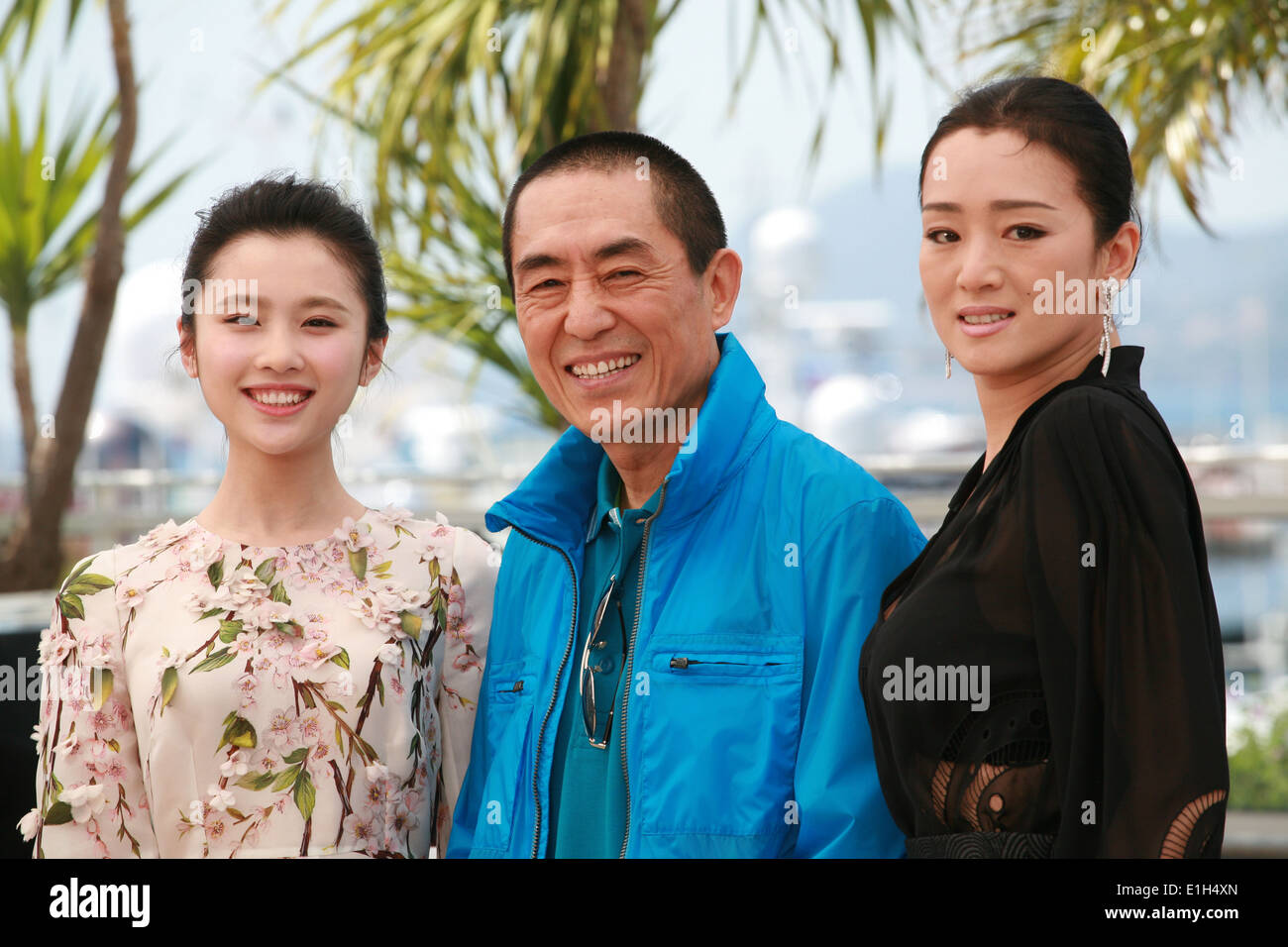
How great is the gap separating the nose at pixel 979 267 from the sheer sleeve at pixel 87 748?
142 cm

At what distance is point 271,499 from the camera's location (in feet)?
7.27

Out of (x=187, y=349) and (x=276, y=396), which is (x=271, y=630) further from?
(x=187, y=349)

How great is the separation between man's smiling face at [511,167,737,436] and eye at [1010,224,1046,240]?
1.84ft

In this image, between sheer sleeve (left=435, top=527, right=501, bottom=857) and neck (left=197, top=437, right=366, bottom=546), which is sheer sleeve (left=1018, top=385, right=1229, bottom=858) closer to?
sheer sleeve (left=435, top=527, right=501, bottom=857)

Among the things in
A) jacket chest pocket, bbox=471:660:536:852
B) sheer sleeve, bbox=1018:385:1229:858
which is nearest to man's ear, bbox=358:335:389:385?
jacket chest pocket, bbox=471:660:536:852

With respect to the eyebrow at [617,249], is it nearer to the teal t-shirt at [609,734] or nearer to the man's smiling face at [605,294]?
the man's smiling face at [605,294]

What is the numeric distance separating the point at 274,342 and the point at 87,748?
27.3 inches

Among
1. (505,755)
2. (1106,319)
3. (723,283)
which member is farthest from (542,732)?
(1106,319)

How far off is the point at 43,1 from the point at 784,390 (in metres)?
23.1

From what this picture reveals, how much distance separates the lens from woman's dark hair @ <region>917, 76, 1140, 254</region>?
5.90 feet

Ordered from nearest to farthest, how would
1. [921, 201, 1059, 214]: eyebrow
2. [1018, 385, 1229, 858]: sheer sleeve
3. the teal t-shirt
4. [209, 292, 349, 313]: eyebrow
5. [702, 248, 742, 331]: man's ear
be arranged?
[1018, 385, 1229, 858]: sheer sleeve < [921, 201, 1059, 214]: eyebrow < the teal t-shirt < [209, 292, 349, 313]: eyebrow < [702, 248, 742, 331]: man's ear

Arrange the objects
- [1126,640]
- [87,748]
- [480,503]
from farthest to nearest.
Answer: [480,503], [87,748], [1126,640]

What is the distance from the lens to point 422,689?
7.14 ft
